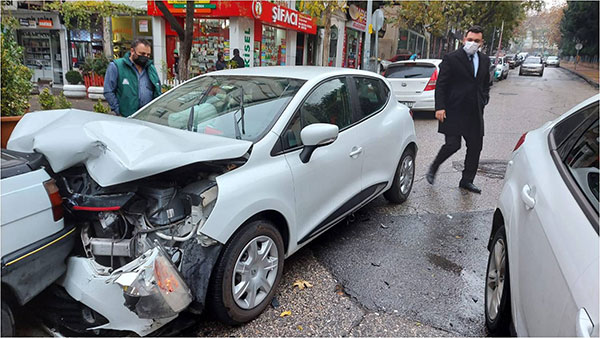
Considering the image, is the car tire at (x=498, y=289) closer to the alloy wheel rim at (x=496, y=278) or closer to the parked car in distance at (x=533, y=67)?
the alloy wheel rim at (x=496, y=278)

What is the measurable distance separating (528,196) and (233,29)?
1386 centimetres

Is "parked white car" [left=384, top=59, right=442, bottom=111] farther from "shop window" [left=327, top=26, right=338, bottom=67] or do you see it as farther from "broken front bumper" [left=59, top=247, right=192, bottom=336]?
"shop window" [left=327, top=26, right=338, bottom=67]

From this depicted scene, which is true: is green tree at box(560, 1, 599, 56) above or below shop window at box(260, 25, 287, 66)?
above

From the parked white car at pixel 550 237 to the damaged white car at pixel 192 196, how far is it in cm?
128

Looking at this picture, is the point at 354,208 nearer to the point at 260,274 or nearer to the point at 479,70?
the point at 260,274

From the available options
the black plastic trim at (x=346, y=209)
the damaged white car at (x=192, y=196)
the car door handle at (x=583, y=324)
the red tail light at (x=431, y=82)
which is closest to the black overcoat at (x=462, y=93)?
the black plastic trim at (x=346, y=209)

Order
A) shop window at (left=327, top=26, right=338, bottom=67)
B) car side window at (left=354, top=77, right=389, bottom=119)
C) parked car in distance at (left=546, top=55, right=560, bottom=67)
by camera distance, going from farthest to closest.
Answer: parked car in distance at (left=546, top=55, right=560, bottom=67)
shop window at (left=327, top=26, right=338, bottom=67)
car side window at (left=354, top=77, right=389, bottom=119)

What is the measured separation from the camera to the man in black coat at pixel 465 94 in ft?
16.6

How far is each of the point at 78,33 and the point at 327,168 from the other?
16907 mm

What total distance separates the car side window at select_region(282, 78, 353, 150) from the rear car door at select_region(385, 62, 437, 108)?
7283mm

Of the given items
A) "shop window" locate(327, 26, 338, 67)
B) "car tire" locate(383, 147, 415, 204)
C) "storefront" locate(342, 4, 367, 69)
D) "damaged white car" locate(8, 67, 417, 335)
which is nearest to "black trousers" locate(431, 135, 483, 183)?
"car tire" locate(383, 147, 415, 204)

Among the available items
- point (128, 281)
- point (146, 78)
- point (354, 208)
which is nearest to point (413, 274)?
point (354, 208)

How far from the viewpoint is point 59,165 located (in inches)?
88.2

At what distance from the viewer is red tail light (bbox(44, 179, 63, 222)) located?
2.10 meters
